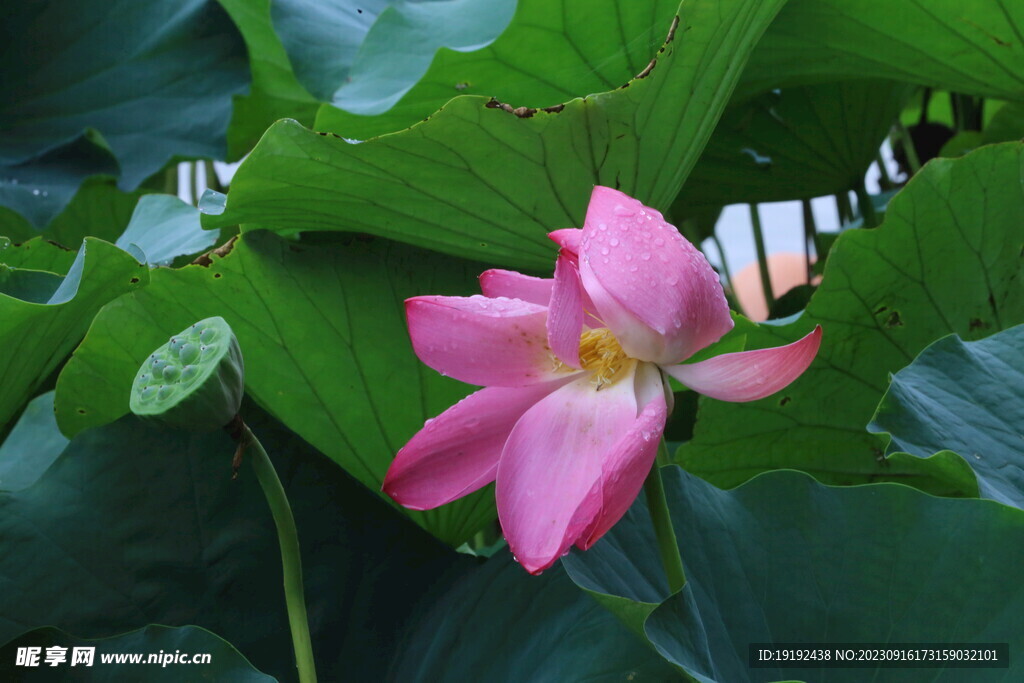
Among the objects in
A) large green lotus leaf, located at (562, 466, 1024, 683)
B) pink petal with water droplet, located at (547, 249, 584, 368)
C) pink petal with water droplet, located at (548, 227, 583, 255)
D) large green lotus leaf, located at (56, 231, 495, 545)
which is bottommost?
large green lotus leaf, located at (562, 466, 1024, 683)

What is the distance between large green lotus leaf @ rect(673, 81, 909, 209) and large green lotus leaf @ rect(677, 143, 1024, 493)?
0.24 metres

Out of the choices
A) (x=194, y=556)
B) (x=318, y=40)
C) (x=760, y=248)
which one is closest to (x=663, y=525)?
(x=194, y=556)

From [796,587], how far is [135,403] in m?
0.32

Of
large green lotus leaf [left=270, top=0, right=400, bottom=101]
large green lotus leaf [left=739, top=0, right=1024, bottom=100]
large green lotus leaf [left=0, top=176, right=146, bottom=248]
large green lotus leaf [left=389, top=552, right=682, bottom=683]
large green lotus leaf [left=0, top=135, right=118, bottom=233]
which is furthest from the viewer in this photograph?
large green lotus leaf [left=0, top=176, right=146, bottom=248]

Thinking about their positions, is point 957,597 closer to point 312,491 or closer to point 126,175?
point 312,491

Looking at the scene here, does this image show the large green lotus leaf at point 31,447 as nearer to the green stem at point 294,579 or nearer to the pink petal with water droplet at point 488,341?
the green stem at point 294,579

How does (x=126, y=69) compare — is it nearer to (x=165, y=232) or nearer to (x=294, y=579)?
(x=165, y=232)

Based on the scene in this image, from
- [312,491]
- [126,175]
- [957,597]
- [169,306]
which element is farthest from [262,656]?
[126,175]

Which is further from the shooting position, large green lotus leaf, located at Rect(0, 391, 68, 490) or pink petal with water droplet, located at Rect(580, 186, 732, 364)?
large green lotus leaf, located at Rect(0, 391, 68, 490)

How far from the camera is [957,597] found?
1.43ft

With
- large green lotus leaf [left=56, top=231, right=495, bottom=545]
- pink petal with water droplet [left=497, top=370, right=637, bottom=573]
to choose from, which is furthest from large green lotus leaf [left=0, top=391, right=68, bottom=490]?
pink petal with water droplet [left=497, top=370, right=637, bottom=573]

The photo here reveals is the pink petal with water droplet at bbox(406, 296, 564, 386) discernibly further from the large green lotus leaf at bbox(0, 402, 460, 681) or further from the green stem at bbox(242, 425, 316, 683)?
the large green lotus leaf at bbox(0, 402, 460, 681)

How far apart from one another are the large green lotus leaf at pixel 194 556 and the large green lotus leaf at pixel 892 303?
0.27 m

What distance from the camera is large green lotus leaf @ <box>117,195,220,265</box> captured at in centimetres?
62
